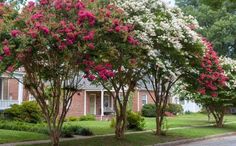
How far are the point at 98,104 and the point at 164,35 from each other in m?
28.6

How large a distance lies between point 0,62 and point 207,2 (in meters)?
6.70

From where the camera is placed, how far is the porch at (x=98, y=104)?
42.3 meters

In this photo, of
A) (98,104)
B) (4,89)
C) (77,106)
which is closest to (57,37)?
(4,89)

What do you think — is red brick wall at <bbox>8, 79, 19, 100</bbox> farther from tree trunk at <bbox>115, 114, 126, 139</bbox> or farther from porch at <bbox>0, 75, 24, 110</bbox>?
tree trunk at <bbox>115, 114, 126, 139</bbox>

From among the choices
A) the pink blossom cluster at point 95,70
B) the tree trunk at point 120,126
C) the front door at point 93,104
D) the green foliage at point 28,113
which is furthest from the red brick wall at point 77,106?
the pink blossom cluster at point 95,70

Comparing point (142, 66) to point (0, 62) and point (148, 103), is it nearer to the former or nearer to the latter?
point (0, 62)

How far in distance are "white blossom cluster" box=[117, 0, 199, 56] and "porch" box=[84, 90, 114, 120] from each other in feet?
78.7

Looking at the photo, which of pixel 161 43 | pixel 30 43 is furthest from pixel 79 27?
pixel 161 43

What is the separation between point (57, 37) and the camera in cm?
1304

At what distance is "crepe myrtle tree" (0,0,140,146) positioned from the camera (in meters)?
13.1

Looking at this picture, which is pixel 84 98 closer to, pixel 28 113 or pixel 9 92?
pixel 9 92

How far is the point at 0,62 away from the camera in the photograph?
44.4ft

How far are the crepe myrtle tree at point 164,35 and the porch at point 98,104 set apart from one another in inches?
899

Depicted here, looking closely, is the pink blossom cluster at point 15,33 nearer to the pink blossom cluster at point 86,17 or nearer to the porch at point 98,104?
the pink blossom cluster at point 86,17
